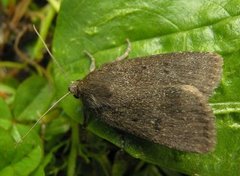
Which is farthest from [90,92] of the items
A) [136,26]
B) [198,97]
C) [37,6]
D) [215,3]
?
[37,6]

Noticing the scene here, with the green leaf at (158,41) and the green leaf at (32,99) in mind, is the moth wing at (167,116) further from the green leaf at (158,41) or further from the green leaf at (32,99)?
the green leaf at (32,99)

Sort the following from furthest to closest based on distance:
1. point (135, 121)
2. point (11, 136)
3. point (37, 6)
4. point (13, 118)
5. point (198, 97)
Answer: point (37, 6) → point (13, 118) → point (11, 136) → point (135, 121) → point (198, 97)

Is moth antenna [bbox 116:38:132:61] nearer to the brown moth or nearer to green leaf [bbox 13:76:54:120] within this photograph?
the brown moth

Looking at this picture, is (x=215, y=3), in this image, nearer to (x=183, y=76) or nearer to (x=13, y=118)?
(x=183, y=76)

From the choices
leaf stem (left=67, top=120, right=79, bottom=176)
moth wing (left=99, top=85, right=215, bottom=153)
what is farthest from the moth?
leaf stem (left=67, top=120, right=79, bottom=176)

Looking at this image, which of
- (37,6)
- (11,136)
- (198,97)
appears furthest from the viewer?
(37,6)

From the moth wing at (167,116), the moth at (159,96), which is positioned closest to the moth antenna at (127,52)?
the moth at (159,96)
